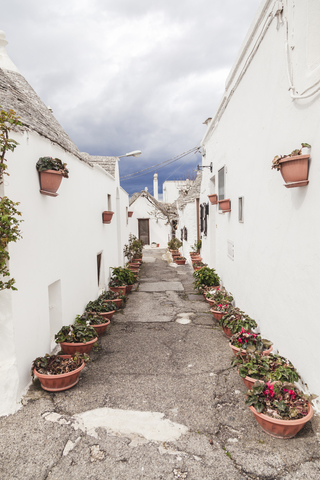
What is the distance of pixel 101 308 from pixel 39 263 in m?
2.48

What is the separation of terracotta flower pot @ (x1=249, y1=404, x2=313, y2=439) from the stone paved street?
2.3 inches

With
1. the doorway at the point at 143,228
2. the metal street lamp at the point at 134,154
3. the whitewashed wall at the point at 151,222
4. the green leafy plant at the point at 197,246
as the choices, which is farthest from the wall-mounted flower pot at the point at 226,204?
the doorway at the point at 143,228

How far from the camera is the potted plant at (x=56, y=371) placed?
10.9ft

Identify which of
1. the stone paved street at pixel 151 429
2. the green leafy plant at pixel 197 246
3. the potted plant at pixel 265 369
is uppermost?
the green leafy plant at pixel 197 246

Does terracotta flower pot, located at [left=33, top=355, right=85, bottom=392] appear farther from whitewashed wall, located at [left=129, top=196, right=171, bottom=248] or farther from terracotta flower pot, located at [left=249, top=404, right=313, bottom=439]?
whitewashed wall, located at [left=129, top=196, right=171, bottom=248]

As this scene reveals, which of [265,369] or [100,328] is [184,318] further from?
[265,369]

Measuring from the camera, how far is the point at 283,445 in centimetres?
255

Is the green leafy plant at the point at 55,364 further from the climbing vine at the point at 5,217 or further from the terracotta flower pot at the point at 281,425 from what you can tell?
the terracotta flower pot at the point at 281,425

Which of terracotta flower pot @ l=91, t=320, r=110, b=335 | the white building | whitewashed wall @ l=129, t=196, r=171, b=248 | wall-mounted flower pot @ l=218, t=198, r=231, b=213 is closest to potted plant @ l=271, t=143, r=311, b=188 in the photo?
the white building

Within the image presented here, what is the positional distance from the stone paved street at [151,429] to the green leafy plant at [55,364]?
227mm

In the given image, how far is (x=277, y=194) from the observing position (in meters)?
3.62

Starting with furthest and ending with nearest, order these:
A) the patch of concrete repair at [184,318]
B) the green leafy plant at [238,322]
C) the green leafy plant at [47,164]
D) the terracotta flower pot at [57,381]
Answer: the patch of concrete repair at [184,318], the green leafy plant at [238,322], the green leafy plant at [47,164], the terracotta flower pot at [57,381]

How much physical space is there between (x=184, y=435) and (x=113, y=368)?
1.60 meters

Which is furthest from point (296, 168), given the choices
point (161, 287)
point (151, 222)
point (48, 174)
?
point (151, 222)
